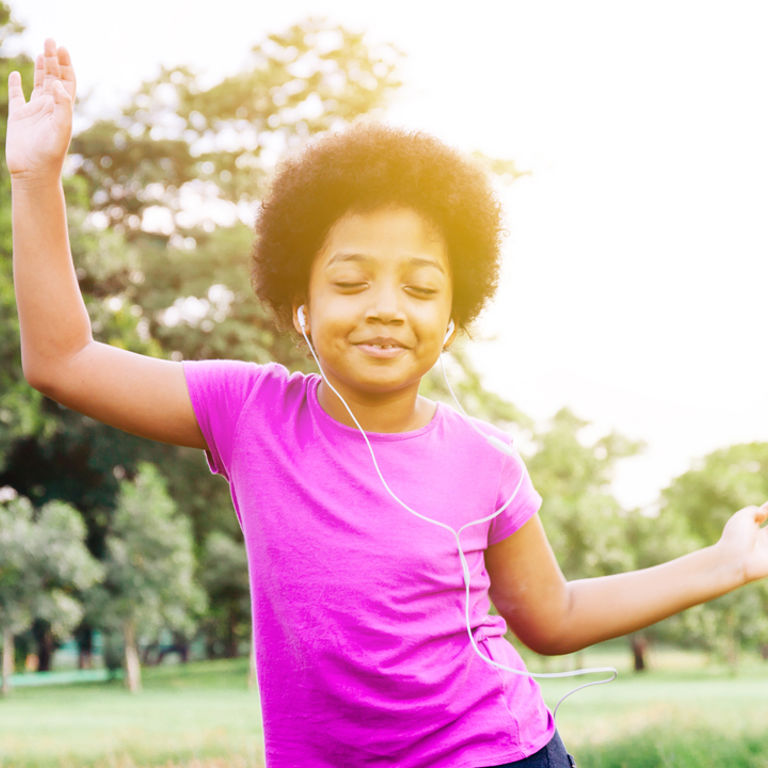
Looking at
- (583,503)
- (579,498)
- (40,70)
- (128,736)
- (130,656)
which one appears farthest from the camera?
(579,498)

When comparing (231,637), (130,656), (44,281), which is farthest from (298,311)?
(231,637)

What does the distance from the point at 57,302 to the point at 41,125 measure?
305 mm

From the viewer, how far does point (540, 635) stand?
1.90 meters

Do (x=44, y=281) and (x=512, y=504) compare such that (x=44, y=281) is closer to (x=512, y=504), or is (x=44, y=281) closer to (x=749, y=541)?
(x=512, y=504)

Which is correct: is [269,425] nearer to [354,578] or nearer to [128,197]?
[354,578]

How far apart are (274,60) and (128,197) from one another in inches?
147

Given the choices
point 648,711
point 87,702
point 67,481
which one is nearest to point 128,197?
point 67,481

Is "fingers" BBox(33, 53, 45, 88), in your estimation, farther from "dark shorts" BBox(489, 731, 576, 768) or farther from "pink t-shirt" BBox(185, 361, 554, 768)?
"dark shorts" BBox(489, 731, 576, 768)

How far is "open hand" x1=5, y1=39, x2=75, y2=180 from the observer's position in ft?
4.89

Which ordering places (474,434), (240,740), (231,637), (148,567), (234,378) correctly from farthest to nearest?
(231,637)
(148,567)
(240,740)
(474,434)
(234,378)

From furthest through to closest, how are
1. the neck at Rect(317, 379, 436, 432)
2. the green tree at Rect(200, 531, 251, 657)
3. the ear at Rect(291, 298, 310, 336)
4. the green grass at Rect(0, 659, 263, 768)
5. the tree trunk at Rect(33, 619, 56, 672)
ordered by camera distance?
the tree trunk at Rect(33, 619, 56, 672) < the green tree at Rect(200, 531, 251, 657) < the green grass at Rect(0, 659, 263, 768) < the ear at Rect(291, 298, 310, 336) < the neck at Rect(317, 379, 436, 432)

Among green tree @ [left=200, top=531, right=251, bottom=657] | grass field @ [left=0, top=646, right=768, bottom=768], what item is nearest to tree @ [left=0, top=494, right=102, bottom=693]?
green tree @ [left=200, top=531, right=251, bottom=657]

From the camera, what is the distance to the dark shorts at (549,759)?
5.19 ft

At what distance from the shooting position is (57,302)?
1.53m
